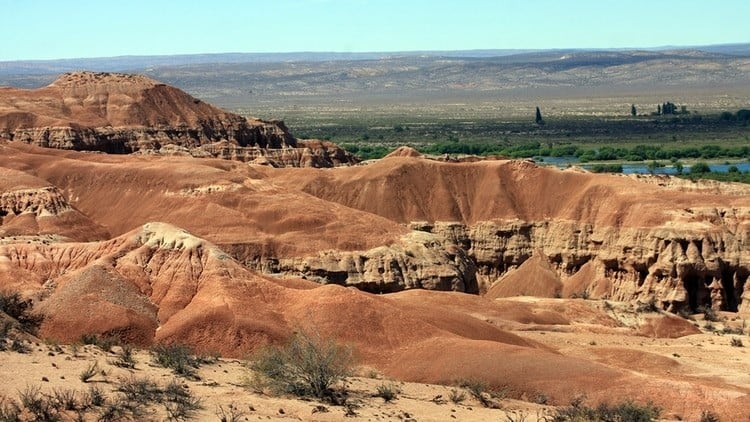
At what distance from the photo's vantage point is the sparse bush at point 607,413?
110ft

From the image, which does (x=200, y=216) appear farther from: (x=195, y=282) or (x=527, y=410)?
(x=527, y=410)

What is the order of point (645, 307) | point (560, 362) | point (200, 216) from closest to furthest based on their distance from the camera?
point (560, 362) < point (645, 307) < point (200, 216)

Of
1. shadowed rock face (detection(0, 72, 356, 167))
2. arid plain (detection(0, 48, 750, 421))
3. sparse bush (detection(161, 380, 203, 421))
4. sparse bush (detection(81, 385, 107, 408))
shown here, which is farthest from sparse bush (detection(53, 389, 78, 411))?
shadowed rock face (detection(0, 72, 356, 167))

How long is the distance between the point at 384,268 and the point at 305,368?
31081 millimetres

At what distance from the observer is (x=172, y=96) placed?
12662 cm

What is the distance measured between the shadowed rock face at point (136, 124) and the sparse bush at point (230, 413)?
74496 mm

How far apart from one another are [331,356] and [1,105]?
85096 millimetres

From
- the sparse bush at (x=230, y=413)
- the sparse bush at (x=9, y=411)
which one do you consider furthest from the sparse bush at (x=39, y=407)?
the sparse bush at (x=230, y=413)

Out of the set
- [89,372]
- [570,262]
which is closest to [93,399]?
[89,372]

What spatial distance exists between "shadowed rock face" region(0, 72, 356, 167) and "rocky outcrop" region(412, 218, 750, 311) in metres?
31.4

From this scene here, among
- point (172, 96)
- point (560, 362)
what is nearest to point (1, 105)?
point (172, 96)

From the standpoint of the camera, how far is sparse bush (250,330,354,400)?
1373 inches

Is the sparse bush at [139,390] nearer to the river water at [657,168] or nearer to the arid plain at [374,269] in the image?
the arid plain at [374,269]

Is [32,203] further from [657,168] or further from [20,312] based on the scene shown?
[657,168]
